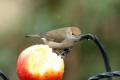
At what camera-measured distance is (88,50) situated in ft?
11.4

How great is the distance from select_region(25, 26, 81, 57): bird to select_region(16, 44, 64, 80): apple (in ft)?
0.36

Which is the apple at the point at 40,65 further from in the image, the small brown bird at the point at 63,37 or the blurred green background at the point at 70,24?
the blurred green background at the point at 70,24

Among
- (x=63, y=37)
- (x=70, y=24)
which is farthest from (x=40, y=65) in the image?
(x=70, y=24)

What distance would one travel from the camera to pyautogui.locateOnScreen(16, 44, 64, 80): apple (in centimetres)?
157

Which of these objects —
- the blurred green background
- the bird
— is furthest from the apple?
the blurred green background

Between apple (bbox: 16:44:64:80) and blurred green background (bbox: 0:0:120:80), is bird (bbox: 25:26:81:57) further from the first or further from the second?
blurred green background (bbox: 0:0:120:80)

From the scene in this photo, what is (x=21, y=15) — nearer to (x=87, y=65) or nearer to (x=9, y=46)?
(x=9, y=46)

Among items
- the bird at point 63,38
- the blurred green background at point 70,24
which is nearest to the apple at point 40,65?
the bird at point 63,38

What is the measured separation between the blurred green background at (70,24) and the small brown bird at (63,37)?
146 centimetres

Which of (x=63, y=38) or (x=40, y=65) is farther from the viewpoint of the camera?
(x=63, y=38)

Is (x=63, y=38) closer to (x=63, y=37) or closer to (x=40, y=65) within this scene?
(x=63, y=37)

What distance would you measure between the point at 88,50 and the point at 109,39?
155mm

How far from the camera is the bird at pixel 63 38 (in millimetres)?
1722

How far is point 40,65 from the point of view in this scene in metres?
1.56
